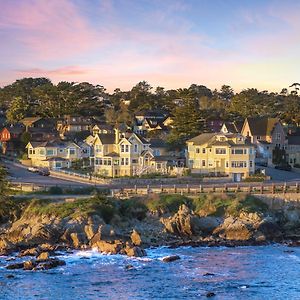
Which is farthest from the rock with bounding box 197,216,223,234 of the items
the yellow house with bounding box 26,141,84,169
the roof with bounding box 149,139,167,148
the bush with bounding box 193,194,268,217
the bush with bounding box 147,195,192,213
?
the yellow house with bounding box 26,141,84,169

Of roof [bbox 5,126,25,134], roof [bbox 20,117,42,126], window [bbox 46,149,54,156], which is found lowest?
window [bbox 46,149,54,156]

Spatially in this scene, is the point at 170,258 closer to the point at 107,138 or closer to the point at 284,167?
the point at 107,138

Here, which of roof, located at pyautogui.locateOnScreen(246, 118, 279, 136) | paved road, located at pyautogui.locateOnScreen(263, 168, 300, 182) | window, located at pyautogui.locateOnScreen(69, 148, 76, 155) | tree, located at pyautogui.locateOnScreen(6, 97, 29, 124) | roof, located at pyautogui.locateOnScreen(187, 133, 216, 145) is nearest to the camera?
paved road, located at pyautogui.locateOnScreen(263, 168, 300, 182)

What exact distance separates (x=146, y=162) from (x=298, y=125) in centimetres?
4641

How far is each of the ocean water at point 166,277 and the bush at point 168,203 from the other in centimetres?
846

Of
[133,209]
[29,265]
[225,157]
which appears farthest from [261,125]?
[29,265]

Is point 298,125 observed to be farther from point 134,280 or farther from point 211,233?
point 134,280

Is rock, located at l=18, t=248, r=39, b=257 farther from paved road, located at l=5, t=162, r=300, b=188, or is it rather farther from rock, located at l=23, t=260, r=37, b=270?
paved road, located at l=5, t=162, r=300, b=188

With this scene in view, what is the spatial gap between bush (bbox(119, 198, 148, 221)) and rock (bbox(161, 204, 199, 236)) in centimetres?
243

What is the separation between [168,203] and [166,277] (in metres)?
17.1

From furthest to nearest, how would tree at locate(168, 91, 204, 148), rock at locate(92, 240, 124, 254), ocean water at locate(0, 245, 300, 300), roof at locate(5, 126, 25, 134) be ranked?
roof at locate(5, 126, 25, 134) < tree at locate(168, 91, 204, 148) < rock at locate(92, 240, 124, 254) < ocean water at locate(0, 245, 300, 300)

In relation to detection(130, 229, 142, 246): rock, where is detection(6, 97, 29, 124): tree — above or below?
above

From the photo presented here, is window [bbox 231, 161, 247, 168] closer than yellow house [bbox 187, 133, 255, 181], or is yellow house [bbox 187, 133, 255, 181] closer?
yellow house [bbox 187, 133, 255, 181]

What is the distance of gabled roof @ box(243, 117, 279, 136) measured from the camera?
9312cm
